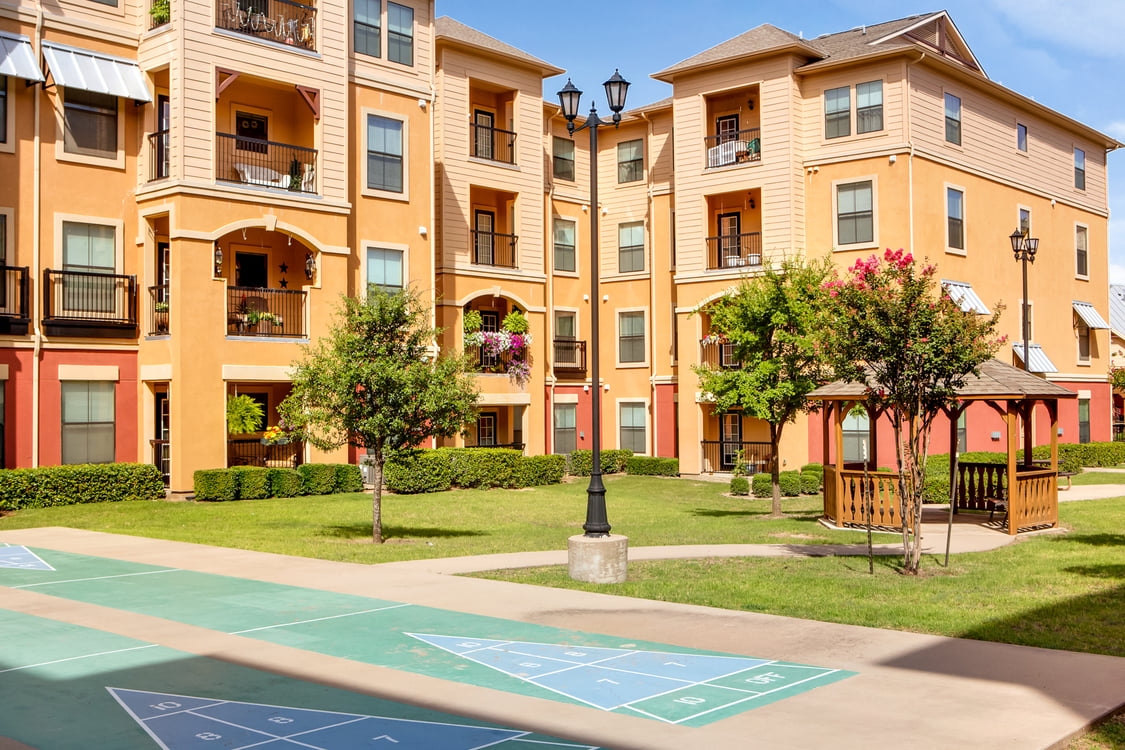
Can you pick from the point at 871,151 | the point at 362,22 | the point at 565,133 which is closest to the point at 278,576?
the point at 362,22

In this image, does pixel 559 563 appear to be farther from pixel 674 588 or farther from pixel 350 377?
pixel 350 377

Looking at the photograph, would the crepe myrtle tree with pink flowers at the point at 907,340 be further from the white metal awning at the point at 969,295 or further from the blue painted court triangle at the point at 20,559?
the white metal awning at the point at 969,295

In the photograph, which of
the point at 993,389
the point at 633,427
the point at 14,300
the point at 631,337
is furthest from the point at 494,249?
the point at 993,389

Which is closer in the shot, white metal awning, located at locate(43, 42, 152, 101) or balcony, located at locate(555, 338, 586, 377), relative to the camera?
white metal awning, located at locate(43, 42, 152, 101)

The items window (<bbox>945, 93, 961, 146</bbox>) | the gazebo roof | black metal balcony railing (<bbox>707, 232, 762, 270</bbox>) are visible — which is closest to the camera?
the gazebo roof

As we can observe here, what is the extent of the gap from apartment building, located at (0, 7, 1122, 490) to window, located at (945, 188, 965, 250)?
0.11 metres

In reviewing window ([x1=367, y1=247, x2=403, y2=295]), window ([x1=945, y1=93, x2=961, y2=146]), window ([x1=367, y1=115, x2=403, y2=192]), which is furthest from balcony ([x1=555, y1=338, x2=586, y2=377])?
window ([x1=945, y1=93, x2=961, y2=146])

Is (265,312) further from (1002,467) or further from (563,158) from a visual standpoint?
(1002,467)

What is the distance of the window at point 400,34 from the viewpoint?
33862mm

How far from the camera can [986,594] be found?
13.7 m

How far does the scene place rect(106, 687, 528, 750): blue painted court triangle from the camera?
7.52m

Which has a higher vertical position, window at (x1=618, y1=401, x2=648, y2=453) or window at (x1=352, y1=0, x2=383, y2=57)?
window at (x1=352, y1=0, x2=383, y2=57)

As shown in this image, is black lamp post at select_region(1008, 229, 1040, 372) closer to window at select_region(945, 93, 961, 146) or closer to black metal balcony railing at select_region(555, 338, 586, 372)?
window at select_region(945, 93, 961, 146)

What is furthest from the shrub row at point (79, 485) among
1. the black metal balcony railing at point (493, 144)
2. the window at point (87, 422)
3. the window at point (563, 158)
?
the window at point (563, 158)
